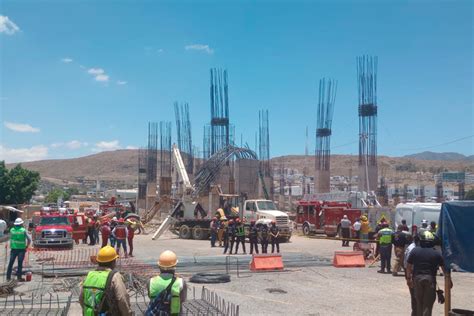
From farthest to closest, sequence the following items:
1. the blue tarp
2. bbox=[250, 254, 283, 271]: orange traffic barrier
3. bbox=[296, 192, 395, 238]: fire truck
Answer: bbox=[296, 192, 395, 238]: fire truck, bbox=[250, 254, 283, 271]: orange traffic barrier, the blue tarp

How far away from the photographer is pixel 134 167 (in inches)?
6284

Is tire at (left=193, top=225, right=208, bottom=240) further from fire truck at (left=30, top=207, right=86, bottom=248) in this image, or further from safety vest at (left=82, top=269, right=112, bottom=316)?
safety vest at (left=82, top=269, right=112, bottom=316)

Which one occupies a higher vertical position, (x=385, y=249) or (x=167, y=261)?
(x=167, y=261)

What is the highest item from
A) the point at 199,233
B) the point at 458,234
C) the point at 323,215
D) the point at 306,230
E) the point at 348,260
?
the point at 458,234

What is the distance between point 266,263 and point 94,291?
1109 centimetres

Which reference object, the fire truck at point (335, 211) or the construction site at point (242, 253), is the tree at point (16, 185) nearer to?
the construction site at point (242, 253)

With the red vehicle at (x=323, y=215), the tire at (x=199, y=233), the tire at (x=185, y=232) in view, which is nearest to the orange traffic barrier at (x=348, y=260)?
the red vehicle at (x=323, y=215)

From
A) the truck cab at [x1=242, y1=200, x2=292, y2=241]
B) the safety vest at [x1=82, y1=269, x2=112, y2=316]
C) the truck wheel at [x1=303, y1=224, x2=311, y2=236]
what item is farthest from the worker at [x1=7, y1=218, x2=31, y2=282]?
the truck wheel at [x1=303, y1=224, x2=311, y2=236]

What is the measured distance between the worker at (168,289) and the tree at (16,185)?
148 ft

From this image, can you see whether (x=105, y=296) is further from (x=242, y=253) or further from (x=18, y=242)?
(x=242, y=253)

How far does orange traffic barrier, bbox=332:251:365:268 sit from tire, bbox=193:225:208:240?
14521mm

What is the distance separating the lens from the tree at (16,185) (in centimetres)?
4597

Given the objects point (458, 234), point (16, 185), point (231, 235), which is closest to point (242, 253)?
point (231, 235)

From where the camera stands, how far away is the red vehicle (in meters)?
31.1
